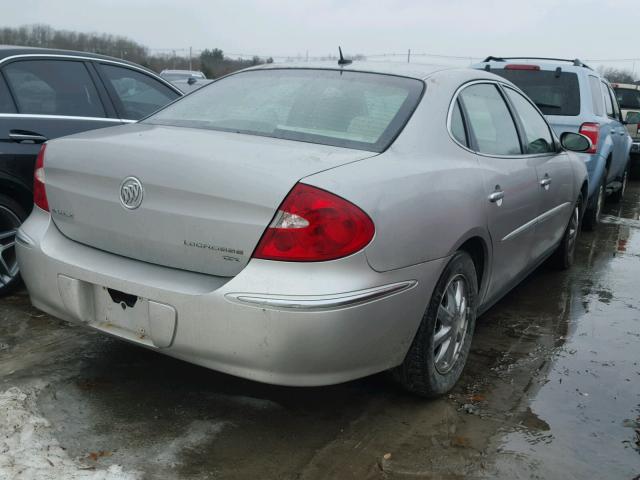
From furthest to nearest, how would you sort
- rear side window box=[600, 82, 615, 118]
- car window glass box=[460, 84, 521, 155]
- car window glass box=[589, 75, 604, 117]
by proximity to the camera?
rear side window box=[600, 82, 615, 118] → car window glass box=[589, 75, 604, 117] → car window glass box=[460, 84, 521, 155]

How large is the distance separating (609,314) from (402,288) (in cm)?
265

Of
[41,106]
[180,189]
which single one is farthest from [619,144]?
[180,189]

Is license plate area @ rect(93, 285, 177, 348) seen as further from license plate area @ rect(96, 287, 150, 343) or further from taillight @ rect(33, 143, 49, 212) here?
taillight @ rect(33, 143, 49, 212)

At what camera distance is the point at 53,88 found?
4.59 m

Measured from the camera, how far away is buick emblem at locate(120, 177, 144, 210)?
2645 mm

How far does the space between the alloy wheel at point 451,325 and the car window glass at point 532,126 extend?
1.44m

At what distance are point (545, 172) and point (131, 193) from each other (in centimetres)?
276

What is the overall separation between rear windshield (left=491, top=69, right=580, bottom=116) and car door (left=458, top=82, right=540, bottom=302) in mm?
3208

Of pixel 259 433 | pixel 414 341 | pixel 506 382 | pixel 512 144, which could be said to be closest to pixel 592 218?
pixel 512 144

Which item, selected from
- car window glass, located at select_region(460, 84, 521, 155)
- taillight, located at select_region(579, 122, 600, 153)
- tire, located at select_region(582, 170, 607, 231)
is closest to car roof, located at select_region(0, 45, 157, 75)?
car window glass, located at select_region(460, 84, 521, 155)

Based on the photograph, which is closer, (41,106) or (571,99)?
(41,106)

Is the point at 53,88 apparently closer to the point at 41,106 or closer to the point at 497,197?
the point at 41,106

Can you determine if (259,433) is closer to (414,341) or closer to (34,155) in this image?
(414,341)

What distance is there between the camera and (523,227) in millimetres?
3939
